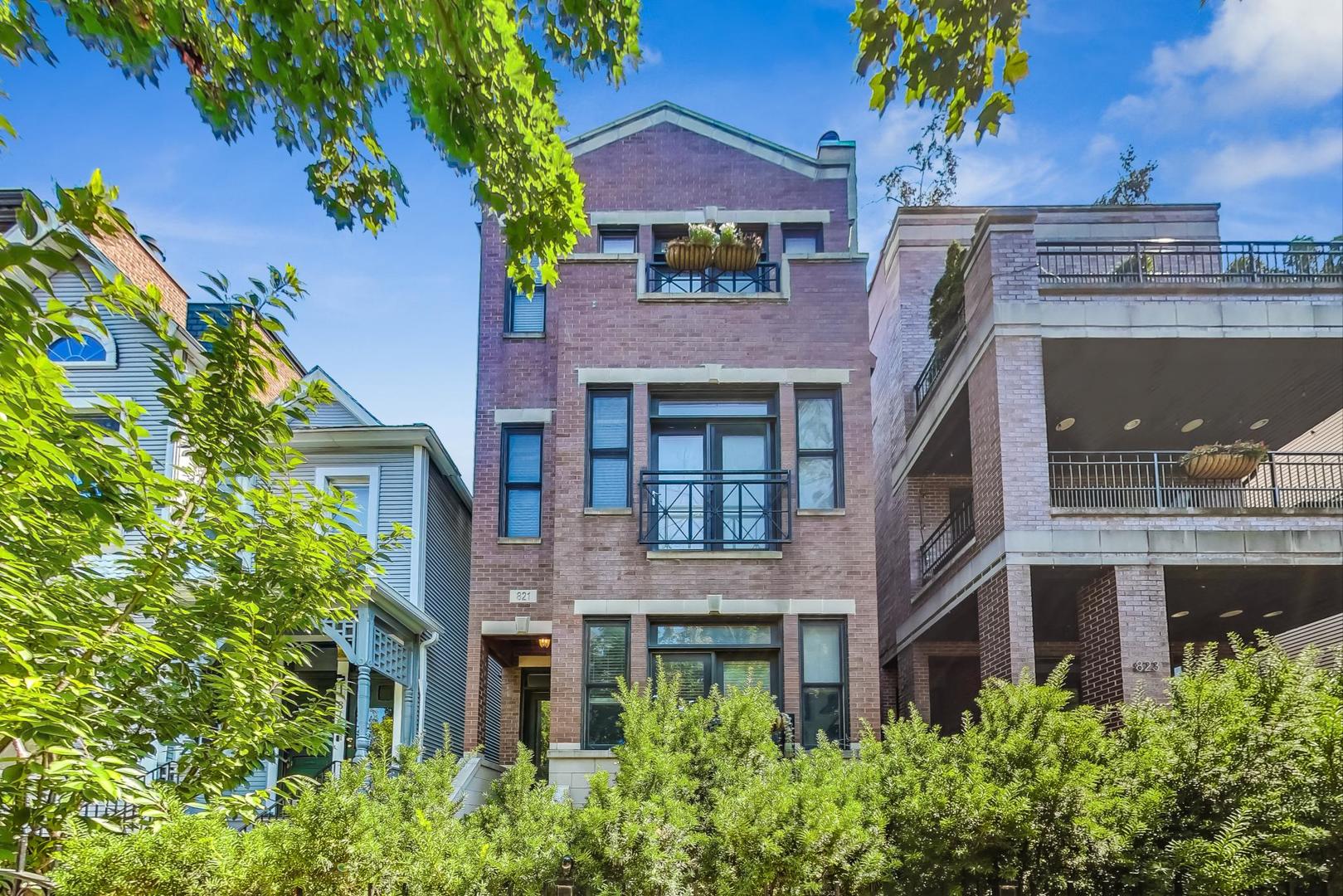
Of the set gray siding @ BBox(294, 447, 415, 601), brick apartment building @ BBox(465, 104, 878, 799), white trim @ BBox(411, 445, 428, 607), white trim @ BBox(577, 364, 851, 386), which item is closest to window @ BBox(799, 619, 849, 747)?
brick apartment building @ BBox(465, 104, 878, 799)

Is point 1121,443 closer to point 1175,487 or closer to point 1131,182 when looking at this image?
point 1175,487

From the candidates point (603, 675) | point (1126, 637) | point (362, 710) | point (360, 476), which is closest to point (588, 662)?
point (603, 675)

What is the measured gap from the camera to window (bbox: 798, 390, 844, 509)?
48.9ft

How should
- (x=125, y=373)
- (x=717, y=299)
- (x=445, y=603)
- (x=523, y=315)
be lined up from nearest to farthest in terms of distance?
(x=717, y=299), (x=125, y=373), (x=523, y=315), (x=445, y=603)

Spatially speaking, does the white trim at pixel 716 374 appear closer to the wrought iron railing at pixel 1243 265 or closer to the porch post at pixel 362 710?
the wrought iron railing at pixel 1243 265

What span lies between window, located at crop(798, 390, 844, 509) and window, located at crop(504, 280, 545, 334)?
15.7ft

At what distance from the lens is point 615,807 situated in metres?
9.34

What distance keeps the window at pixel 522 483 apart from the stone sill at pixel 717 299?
9.77 feet

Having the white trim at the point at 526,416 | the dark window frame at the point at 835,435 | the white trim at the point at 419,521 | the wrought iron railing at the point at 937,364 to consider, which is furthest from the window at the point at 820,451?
the white trim at the point at 419,521

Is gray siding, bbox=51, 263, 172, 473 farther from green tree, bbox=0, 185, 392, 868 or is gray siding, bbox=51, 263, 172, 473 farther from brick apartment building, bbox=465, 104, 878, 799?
green tree, bbox=0, 185, 392, 868

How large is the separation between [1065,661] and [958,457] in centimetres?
983

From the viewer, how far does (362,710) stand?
15.9m

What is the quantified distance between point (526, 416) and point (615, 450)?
229 centimetres

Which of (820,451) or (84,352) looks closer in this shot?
(820,451)
